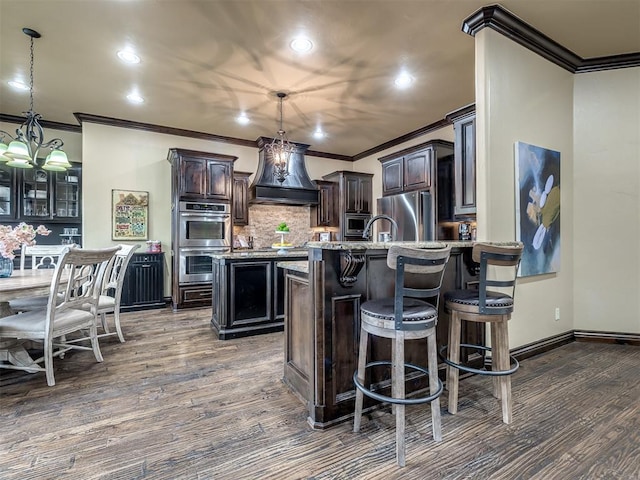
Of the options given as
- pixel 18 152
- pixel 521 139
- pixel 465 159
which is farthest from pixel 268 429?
pixel 18 152

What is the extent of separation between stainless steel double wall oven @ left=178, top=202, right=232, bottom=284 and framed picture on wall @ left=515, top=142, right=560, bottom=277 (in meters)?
4.12

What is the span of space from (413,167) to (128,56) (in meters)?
4.13

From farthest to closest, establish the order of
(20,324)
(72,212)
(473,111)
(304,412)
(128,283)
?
(72,212) < (128,283) < (473,111) < (20,324) < (304,412)

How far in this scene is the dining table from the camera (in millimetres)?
2115

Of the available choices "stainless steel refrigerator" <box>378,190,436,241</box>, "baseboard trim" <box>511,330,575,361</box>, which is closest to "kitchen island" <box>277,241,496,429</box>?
"baseboard trim" <box>511,330,575,361</box>

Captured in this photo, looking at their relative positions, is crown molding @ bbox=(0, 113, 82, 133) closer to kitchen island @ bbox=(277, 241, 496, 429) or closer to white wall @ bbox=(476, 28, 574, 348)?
kitchen island @ bbox=(277, 241, 496, 429)

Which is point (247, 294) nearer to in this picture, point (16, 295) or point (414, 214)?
point (16, 295)

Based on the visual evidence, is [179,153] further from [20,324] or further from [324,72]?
[20,324]

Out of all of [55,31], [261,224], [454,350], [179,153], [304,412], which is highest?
[55,31]

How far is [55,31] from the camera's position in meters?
2.82

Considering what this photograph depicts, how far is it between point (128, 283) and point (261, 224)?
8.66ft

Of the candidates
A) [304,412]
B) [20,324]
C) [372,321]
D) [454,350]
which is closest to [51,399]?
[20,324]

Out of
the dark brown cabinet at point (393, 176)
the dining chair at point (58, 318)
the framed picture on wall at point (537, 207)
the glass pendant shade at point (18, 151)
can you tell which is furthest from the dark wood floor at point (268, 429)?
the dark brown cabinet at point (393, 176)

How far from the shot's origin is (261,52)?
3145 mm
